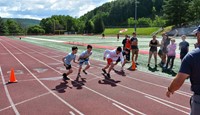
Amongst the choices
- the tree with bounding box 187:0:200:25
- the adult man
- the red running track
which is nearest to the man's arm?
Answer: the adult man

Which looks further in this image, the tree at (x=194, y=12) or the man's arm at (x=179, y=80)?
the tree at (x=194, y=12)

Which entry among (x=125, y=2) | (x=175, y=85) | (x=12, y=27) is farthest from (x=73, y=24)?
(x=175, y=85)

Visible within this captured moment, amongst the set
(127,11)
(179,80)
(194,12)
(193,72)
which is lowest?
(179,80)

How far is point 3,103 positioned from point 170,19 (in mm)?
74805

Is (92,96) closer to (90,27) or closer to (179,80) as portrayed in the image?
(179,80)

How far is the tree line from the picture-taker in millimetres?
76062

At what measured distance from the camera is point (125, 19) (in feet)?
557

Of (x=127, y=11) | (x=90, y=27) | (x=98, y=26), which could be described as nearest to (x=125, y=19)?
(x=127, y=11)

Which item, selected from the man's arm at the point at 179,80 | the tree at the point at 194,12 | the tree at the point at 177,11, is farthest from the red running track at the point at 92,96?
the tree at the point at 194,12

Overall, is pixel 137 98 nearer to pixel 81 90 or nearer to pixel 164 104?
pixel 164 104

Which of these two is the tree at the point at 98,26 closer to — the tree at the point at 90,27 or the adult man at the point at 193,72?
the tree at the point at 90,27

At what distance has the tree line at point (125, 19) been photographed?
76.1 metres

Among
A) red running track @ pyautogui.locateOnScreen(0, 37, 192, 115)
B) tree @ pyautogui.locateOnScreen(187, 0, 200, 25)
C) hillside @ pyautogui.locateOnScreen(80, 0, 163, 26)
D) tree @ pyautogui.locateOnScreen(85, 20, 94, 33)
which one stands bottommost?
red running track @ pyautogui.locateOnScreen(0, 37, 192, 115)

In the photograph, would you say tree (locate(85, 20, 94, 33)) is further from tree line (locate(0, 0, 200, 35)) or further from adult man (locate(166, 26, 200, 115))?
adult man (locate(166, 26, 200, 115))
